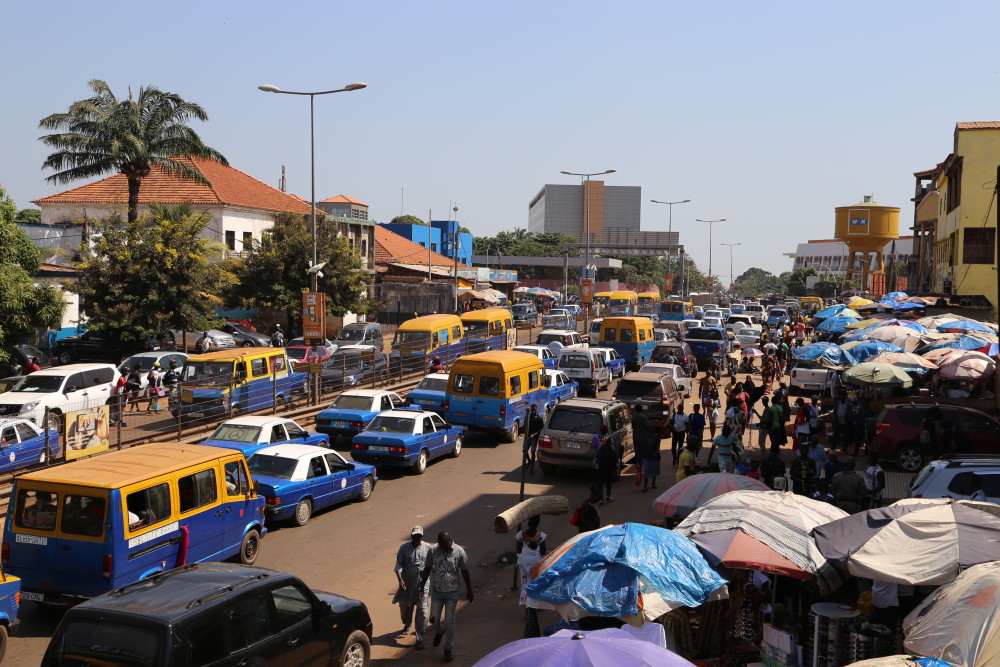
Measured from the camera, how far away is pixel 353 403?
21.5 meters

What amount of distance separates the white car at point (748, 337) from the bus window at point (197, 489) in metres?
34.5

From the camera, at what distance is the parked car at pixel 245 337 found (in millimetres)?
39156

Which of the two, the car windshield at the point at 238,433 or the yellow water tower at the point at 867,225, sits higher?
the yellow water tower at the point at 867,225

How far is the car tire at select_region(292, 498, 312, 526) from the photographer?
15023 mm

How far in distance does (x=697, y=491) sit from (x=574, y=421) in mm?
6551

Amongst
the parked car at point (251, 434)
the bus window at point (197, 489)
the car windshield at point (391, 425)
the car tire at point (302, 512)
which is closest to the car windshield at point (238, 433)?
the parked car at point (251, 434)

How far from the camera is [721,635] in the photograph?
965 cm

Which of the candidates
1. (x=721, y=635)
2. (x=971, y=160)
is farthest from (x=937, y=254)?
(x=721, y=635)

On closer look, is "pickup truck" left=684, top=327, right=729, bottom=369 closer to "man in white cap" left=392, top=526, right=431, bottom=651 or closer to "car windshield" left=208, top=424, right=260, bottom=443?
"car windshield" left=208, top=424, right=260, bottom=443

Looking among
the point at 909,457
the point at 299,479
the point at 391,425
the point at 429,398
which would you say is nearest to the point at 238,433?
the point at 299,479

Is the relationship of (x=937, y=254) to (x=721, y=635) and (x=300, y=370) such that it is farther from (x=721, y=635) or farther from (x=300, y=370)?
(x=721, y=635)

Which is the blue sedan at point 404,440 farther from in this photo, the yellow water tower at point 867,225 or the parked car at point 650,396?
the yellow water tower at point 867,225

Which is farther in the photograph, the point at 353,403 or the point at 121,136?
the point at 121,136

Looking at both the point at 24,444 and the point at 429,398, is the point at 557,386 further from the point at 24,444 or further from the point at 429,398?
the point at 24,444
